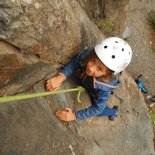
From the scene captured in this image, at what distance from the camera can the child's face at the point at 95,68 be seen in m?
4.46

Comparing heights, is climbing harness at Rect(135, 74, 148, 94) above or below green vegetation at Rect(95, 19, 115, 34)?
below

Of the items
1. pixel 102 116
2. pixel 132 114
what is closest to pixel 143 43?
pixel 132 114

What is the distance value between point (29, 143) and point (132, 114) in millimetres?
2201

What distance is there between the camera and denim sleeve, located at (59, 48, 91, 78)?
15.9ft

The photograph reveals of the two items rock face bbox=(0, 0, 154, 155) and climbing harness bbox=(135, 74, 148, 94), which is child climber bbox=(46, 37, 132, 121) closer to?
rock face bbox=(0, 0, 154, 155)

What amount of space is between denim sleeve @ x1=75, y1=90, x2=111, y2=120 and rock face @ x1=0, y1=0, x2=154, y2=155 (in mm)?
210

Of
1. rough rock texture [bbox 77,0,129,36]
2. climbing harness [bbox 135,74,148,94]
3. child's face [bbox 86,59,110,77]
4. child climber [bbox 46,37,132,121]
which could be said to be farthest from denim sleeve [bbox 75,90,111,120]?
climbing harness [bbox 135,74,148,94]

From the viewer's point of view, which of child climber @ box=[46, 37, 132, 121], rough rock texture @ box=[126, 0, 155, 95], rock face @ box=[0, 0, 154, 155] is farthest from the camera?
rough rock texture @ box=[126, 0, 155, 95]

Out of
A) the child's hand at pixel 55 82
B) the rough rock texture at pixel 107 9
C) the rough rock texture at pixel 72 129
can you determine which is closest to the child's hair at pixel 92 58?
the child's hand at pixel 55 82

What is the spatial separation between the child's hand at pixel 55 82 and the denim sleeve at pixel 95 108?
491 mm

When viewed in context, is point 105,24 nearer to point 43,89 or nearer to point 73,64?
point 73,64

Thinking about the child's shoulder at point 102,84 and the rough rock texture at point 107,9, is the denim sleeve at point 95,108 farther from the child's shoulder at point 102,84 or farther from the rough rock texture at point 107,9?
the rough rock texture at point 107,9

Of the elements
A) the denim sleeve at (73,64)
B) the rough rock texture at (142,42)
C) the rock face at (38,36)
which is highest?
the rock face at (38,36)

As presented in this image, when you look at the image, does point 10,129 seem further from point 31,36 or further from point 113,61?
point 113,61
